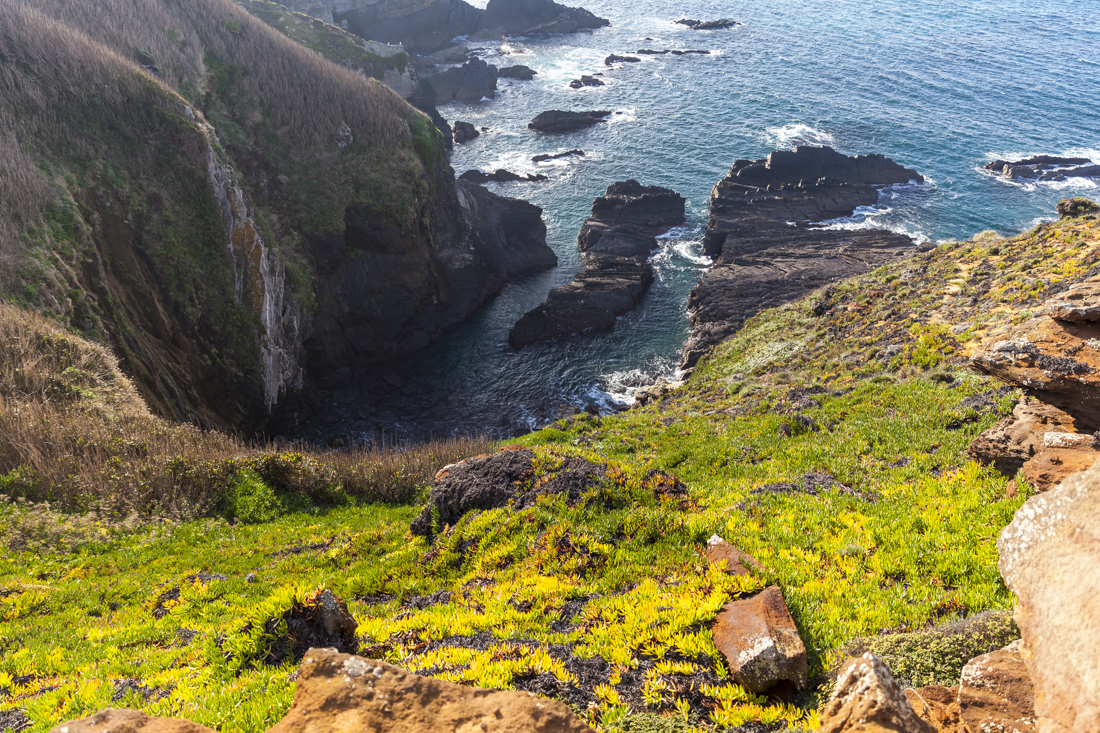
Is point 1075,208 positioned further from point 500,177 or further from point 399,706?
point 500,177

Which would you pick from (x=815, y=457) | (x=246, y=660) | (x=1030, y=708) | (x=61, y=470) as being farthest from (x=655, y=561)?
(x=61, y=470)

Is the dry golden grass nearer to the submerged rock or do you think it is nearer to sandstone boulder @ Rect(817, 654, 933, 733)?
sandstone boulder @ Rect(817, 654, 933, 733)

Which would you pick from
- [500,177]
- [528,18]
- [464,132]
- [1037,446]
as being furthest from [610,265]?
[528,18]

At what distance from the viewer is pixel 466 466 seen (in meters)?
16.3

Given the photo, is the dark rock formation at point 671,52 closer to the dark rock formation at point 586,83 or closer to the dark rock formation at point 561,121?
the dark rock formation at point 586,83

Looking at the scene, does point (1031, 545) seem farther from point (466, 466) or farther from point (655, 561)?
point (466, 466)

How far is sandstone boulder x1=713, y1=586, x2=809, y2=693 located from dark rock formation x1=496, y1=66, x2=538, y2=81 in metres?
104

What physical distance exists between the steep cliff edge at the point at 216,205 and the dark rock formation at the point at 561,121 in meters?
29.8

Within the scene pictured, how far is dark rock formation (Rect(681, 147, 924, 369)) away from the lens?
45.7m

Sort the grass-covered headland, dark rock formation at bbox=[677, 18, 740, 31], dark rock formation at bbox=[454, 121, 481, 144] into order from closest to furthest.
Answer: the grass-covered headland
dark rock formation at bbox=[454, 121, 481, 144]
dark rock formation at bbox=[677, 18, 740, 31]

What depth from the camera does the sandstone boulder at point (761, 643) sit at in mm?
7262

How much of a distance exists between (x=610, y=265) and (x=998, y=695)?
49199mm

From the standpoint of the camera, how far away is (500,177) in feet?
226

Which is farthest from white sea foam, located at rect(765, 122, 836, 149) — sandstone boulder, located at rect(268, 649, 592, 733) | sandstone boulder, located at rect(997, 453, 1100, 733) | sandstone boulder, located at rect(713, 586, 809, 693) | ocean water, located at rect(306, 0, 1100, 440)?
sandstone boulder, located at rect(268, 649, 592, 733)
